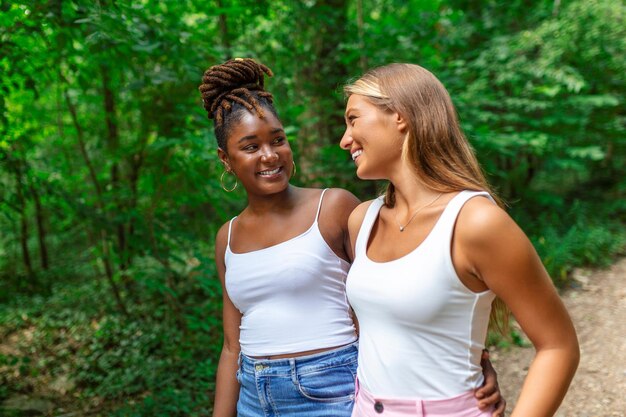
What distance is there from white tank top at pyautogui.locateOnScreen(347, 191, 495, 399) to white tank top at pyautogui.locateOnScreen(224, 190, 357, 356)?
1.21 feet

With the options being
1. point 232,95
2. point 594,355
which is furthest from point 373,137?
point 594,355

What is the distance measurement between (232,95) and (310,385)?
1.09 metres

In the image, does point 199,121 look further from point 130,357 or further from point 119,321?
point 119,321

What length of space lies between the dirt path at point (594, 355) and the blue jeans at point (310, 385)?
2948 mm

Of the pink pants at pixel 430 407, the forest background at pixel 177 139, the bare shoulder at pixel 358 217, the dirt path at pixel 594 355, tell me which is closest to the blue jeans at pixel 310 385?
the pink pants at pixel 430 407

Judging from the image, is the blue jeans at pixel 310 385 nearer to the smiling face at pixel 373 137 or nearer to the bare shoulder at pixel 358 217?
the bare shoulder at pixel 358 217

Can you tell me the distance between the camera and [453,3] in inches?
294

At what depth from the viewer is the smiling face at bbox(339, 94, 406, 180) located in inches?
56.3

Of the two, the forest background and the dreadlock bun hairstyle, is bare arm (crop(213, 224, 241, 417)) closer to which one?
the dreadlock bun hairstyle

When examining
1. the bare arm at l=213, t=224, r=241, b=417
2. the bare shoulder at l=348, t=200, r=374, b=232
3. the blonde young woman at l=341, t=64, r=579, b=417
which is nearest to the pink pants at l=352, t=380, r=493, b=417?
the blonde young woman at l=341, t=64, r=579, b=417

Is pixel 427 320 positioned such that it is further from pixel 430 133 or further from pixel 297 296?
pixel 297 296

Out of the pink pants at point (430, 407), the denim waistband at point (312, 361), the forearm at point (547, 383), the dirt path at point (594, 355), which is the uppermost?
the forearm at point (547, 383)

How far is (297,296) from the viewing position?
5.74 ft

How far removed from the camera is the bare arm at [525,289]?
45.6 inches
